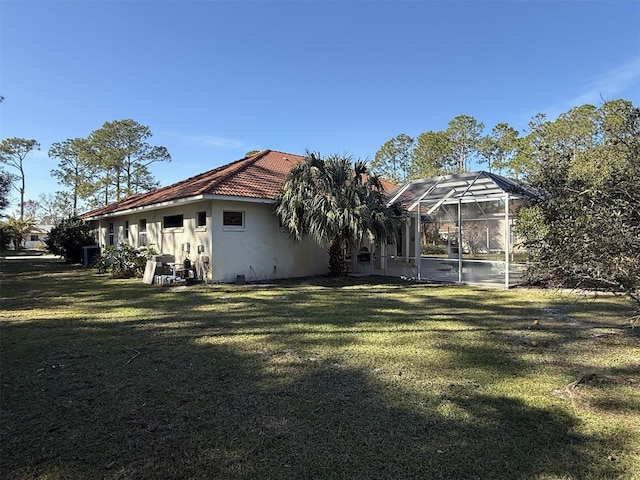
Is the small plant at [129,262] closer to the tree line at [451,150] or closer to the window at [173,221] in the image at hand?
the window at [173,221]

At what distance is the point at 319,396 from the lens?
367 centimetres

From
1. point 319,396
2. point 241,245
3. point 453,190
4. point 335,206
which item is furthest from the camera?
point 453,190

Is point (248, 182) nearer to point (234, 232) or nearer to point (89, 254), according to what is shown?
point (234, 232)

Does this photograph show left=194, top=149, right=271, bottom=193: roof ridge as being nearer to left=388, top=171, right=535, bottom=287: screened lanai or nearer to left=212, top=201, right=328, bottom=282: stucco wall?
left=212, top=201, right=328, bottom=282: stucco wall

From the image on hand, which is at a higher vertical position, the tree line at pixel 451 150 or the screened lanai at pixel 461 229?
the tree line at pixel 451 150

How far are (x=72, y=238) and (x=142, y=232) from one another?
7.69m

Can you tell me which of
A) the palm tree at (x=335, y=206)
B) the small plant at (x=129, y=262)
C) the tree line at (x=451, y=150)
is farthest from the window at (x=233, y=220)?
the tree line at (x=451, y=150)

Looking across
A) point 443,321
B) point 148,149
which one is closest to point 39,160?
point 148,149

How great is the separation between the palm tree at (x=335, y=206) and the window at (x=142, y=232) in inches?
308

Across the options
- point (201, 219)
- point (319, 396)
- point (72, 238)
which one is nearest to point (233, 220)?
point (201, 219)

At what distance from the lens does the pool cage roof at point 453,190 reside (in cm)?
1182

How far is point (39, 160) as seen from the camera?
4497cm

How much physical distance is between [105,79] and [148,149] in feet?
91.8

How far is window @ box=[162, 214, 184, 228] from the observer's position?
14.2m
